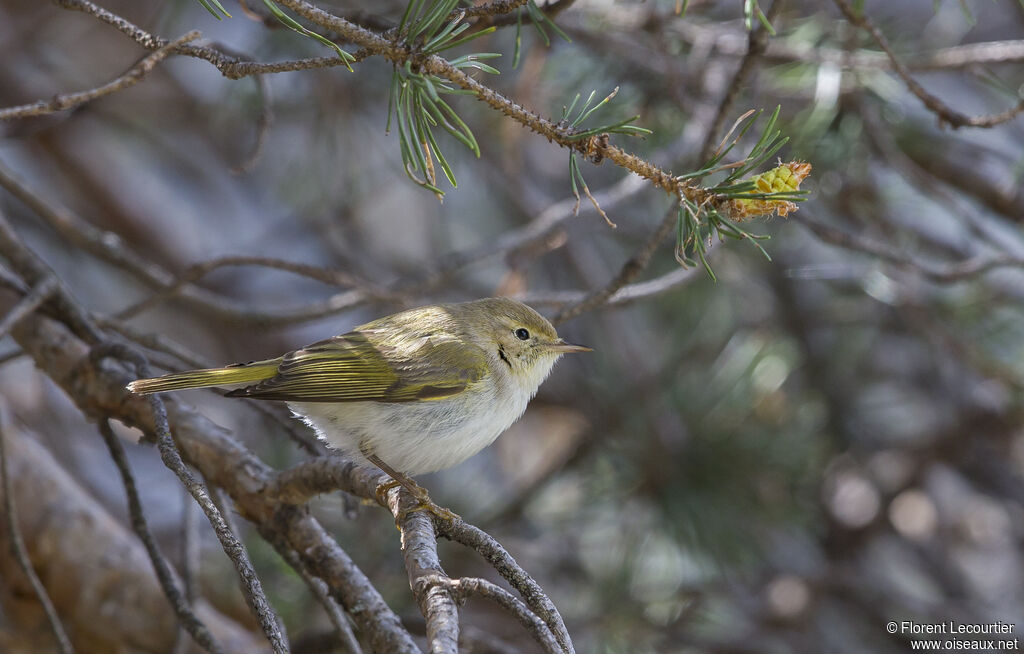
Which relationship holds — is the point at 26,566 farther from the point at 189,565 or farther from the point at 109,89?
the point at 109,89

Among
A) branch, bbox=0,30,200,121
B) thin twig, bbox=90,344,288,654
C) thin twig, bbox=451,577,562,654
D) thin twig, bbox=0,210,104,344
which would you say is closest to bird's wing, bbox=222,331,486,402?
thin twig, bbox=0,210,104,344

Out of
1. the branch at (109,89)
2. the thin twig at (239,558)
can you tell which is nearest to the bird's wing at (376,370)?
the thin twig at (239,558)

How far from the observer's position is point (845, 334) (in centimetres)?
394

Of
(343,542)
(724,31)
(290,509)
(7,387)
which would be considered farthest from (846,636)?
(7,387)

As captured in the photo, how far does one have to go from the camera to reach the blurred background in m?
2.85

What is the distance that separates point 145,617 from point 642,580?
1.82 metres

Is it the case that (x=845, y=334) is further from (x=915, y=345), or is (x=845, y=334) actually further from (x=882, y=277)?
(x=882, y=277)

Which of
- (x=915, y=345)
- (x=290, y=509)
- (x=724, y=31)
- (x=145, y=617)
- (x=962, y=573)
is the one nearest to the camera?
(x=290, y=509)

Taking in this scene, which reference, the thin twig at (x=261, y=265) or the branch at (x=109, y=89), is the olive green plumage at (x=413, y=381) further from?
the branch at (x=109, y=89)

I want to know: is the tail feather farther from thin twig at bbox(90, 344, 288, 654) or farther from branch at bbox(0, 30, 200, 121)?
branch at bbox(0, 30, 200, 121)

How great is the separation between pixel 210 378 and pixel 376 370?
1.41 ft

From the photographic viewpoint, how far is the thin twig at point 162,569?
1.69 m

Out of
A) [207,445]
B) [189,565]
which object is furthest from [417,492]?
[189,565]

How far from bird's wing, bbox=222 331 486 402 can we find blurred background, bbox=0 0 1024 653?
0.11 meters
